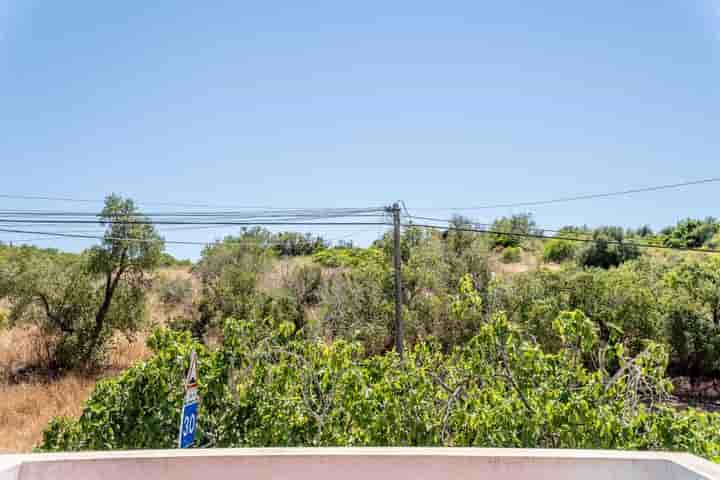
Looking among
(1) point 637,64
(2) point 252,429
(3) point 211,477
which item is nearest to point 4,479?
(3) point 211,477

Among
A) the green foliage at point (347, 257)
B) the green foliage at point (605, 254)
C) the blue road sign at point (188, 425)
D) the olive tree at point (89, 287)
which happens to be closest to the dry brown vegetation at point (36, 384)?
the olive tree at point (89, 287)

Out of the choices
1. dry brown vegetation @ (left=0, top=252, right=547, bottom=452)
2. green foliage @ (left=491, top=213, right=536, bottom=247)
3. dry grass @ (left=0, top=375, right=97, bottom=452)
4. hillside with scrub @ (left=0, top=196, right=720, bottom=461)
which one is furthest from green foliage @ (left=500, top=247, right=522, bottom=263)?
dry grass @ (left=0, top=375, right=97, bottom=452)

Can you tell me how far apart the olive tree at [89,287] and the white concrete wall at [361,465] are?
12.7 m

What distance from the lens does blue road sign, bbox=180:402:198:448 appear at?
316 centimetres

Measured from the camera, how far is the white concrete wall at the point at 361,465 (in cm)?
190

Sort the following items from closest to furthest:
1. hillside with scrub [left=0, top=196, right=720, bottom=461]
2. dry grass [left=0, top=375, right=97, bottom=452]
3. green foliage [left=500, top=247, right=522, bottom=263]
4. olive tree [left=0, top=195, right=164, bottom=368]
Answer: hillside with scrub [left=0, top=196, right=720, bottom=461]
dry grass [left=0, top=375, right=97, bottom=452]
olive tree [left=0, top=195, right=164, bottom=368]
green foliage [left=500, top=247, right=522, bottom=263]

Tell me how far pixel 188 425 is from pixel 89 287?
41.4 ft

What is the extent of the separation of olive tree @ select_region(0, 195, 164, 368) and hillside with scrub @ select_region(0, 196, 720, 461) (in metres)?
0.05

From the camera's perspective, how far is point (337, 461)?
6.38ft

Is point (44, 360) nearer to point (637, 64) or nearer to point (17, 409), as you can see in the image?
point (17, 409)

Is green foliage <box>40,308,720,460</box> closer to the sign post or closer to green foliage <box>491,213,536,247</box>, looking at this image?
the sign post

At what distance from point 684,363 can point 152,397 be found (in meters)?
13.7

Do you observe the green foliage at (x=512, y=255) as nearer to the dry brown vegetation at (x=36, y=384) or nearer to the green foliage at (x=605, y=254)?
the green foliage at (x=605, y=254)

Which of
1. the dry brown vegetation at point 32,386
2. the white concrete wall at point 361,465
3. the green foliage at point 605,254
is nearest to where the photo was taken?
the white concrete wall at point 361,465
